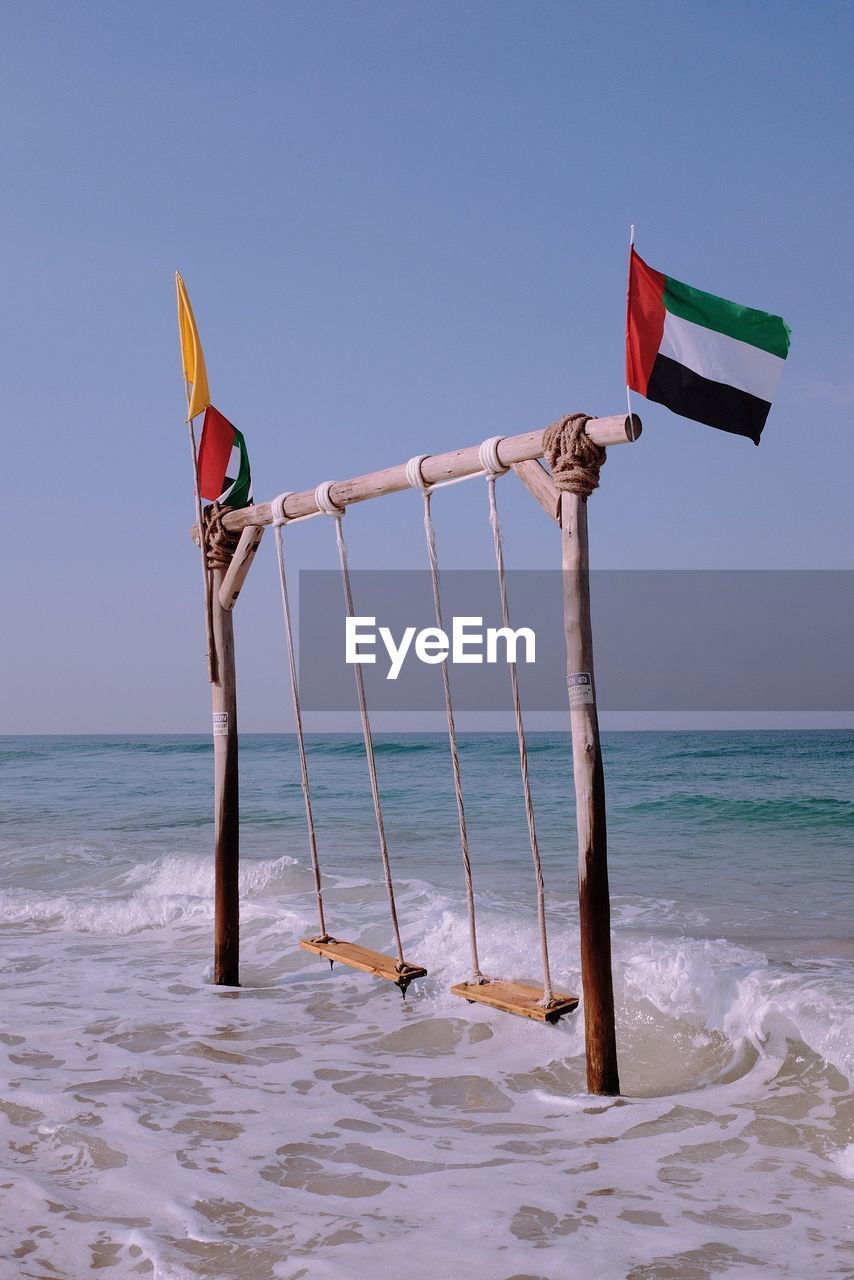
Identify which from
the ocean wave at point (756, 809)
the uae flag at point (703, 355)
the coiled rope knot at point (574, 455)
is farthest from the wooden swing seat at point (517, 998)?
the ocean wave at point (756, 809)

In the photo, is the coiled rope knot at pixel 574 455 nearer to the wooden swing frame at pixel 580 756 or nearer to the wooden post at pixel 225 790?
the wooden swing frame at pixel 580 756

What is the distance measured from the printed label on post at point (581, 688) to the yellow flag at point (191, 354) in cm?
335

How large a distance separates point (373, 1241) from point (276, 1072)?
1.85 metres

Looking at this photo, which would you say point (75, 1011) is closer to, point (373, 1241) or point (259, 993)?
point (259, 993)

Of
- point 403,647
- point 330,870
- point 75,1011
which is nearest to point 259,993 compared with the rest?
point 75,1011

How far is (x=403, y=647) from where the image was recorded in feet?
16.7

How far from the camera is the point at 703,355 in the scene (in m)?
4.12

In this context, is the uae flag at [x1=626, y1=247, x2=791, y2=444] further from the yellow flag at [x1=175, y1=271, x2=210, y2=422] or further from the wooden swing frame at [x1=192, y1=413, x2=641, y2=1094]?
the yellow flag at [x1=175, y1=271, x2=210, y2=422]

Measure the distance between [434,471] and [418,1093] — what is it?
315 cm

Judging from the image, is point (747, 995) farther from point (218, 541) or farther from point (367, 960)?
point (218, 541)

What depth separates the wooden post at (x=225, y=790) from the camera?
6.55 m

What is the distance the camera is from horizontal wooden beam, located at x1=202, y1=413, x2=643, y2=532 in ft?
13.9

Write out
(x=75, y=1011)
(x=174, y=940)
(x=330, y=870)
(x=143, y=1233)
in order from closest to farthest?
(x=143, y=1233) → (x=75, y=1011) → (x=174, y=940) → (x=330, y=870)

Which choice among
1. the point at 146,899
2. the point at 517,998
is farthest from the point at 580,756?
the point at 146,899
